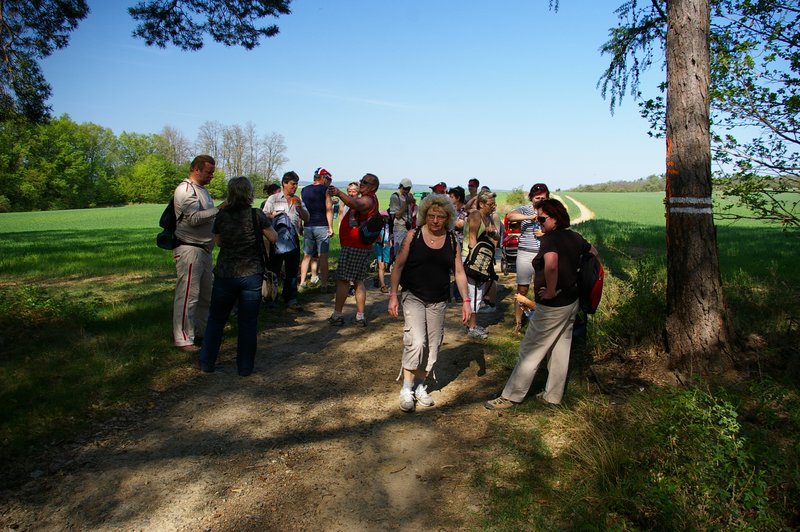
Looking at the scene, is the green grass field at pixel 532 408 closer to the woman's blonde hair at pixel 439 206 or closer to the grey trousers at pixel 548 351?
the grey trousers at pixel 548 351

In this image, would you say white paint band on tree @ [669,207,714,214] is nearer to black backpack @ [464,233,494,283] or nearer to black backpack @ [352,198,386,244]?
black backpack @ [464,233,494,283]

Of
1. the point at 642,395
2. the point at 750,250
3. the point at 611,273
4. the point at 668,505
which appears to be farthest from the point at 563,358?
the point at 750,250

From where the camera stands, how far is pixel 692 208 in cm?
474

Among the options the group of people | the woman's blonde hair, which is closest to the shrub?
the group of people

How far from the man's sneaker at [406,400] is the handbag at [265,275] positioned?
1844 mm

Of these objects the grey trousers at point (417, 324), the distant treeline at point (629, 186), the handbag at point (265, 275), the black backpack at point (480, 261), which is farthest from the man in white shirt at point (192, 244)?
the distant treeline at point (629, 186)

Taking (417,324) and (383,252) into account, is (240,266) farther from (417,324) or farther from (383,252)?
(383,252)

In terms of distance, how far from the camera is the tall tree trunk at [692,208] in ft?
15.4

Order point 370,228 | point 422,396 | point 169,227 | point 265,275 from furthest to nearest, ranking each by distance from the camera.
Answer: point 265,275, point 370,228, point 169,227, point 422,396

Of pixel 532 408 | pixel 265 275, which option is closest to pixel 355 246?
pixel 265 275

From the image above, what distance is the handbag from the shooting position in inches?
212

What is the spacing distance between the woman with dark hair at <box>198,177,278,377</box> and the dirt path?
0.49 metres

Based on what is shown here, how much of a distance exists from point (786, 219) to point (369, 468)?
537 centimetres

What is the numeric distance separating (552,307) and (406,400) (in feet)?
5.06
